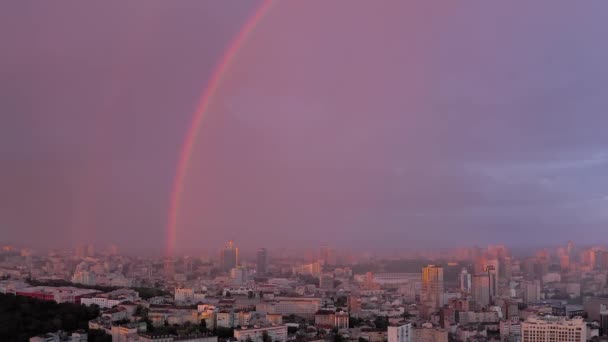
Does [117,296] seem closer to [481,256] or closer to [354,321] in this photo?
[354,321]

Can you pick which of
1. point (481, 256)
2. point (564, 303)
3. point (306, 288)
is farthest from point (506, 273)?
point (306, 288)

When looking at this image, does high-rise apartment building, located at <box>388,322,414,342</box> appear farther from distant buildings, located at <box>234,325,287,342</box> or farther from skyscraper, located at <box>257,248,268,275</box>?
skyscraper, located at <box>257,248,268,275</box>

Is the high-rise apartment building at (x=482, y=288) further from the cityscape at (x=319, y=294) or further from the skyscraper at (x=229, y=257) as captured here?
the skyscraper at (x=229, y=257)

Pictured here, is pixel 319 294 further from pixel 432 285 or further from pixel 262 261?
pixel 262 261

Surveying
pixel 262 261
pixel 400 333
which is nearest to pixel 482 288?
pixel 400 333

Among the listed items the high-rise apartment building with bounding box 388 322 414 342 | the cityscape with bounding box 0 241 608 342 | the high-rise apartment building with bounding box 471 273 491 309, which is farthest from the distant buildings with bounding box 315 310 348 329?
the high-rise apartment building with bounding box 471 273 491 309
